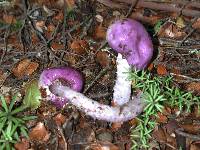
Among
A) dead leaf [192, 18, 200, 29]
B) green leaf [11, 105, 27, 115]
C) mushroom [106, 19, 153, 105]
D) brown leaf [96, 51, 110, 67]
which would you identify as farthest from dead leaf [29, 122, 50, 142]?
dead leaf [192, 18, 200, 29]

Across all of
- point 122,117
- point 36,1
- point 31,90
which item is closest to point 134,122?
point 122,117

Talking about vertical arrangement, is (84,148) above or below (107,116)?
below

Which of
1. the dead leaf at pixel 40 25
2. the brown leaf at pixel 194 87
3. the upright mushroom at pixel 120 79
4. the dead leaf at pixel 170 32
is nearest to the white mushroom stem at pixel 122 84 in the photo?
the upright mushroom at pixel 120 79

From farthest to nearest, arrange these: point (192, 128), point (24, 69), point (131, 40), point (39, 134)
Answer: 1. point (24, 69)
2. point (192, 128)
3. point (39, 134)
4. point (131, 40)

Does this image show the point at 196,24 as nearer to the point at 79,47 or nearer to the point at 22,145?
the point at 79,47

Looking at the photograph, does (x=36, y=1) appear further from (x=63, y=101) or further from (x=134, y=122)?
(x=134, y=122)

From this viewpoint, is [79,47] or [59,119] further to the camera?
[79,47]

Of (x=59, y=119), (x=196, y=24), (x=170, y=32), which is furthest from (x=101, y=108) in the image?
(x=196, y=24)
